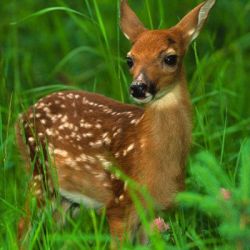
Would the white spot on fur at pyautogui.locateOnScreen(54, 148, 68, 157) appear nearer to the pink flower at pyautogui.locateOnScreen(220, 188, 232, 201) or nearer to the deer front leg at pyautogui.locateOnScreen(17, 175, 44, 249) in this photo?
the deer front leg at pyautogui.locateOnScreen(17, 175, 44, 249)

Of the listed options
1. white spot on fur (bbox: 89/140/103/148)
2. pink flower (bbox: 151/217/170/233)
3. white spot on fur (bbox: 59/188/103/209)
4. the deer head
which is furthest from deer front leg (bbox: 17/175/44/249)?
the deer head

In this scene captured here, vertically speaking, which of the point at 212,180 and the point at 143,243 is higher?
the point at 212,180

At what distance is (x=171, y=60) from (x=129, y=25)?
0.57 meters

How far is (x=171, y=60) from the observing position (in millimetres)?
5824

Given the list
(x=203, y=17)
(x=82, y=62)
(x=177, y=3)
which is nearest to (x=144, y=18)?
(x=177, y=3)

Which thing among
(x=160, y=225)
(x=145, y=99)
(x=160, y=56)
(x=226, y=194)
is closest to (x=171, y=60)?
(x=160, y=56)

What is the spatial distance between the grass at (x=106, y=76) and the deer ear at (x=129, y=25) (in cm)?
13

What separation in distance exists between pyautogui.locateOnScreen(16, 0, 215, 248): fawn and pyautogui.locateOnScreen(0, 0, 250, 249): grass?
126mm

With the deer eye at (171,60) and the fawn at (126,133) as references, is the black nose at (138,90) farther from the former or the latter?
the deer eye at (171,60)

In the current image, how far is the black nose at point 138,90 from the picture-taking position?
554 centimetres

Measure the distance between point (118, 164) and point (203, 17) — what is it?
970 mm

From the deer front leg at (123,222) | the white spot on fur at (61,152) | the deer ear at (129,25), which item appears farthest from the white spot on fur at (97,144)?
the deer ear at (129,25)

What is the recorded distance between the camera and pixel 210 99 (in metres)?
7.45

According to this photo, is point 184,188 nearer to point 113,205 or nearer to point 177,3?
point 113,205
